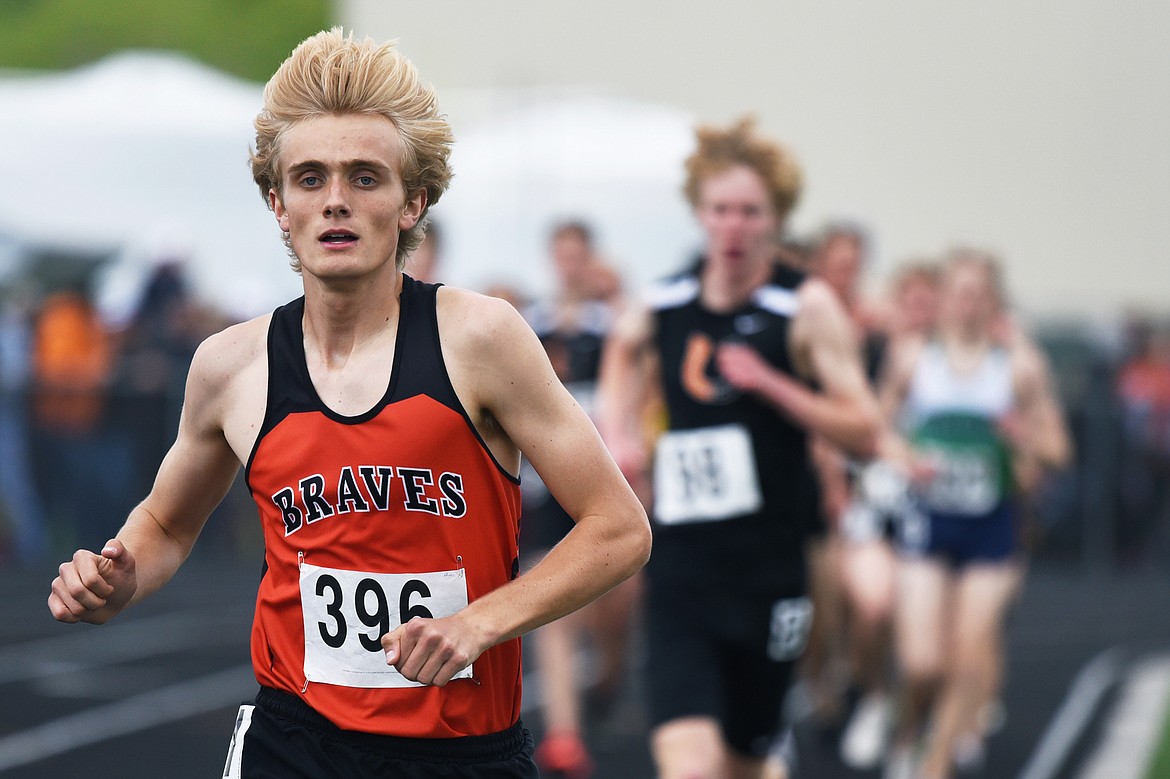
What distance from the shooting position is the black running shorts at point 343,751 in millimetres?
3541

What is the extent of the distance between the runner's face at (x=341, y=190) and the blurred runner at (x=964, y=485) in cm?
562

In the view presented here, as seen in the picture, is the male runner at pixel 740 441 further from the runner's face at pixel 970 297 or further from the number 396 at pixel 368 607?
the runner's face at pixel 970 297

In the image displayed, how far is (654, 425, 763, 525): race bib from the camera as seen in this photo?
6.05m

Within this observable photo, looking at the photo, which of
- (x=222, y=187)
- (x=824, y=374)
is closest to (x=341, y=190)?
(x=824, y=374)

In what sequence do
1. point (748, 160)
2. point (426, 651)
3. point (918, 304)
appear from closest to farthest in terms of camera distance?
point (426, 651) → point (748, 160) → point (918, 304)

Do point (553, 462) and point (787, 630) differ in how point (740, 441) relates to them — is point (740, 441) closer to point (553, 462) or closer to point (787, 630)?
point (787, 630)

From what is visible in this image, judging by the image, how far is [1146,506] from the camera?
1756 centimetres

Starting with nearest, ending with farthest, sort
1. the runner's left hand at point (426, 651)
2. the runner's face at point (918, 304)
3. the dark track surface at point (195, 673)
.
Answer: the runner's left hand at point (426, 651)
the dark track surface at point (195, 673)
the runner's face at point (918, 304)

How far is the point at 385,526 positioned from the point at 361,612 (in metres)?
0.17

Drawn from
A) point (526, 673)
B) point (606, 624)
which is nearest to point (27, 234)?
point (526, 673)

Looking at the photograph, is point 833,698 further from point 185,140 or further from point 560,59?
point 560,59

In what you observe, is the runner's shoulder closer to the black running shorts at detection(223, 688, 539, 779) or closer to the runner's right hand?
the runner's right hand

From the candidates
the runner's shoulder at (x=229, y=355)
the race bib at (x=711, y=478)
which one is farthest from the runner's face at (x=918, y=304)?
the runner's shoulder at (x=229, y=355)

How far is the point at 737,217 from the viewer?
242 inches
